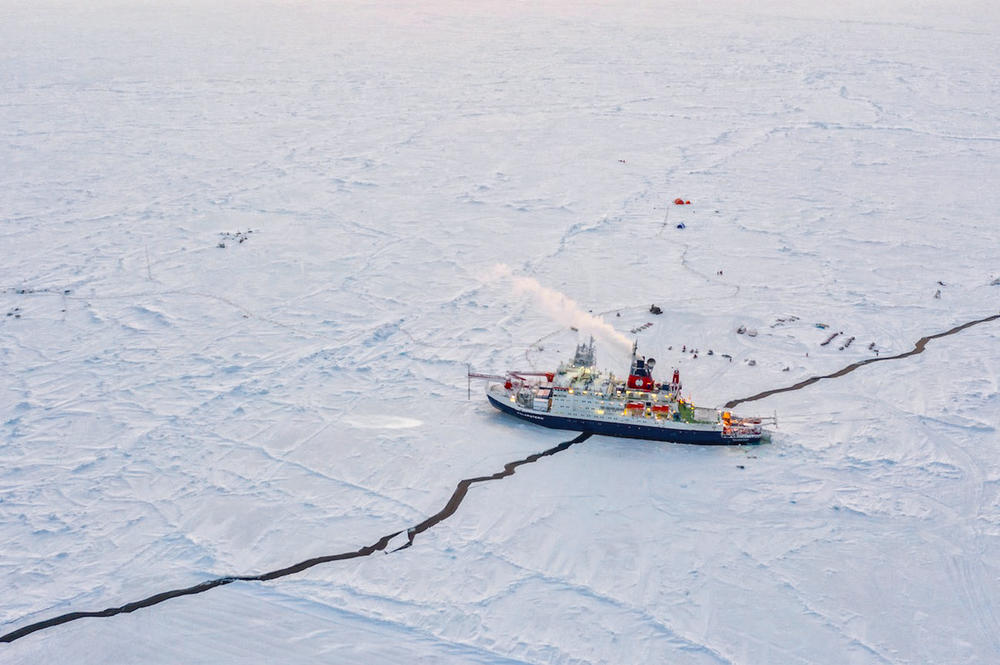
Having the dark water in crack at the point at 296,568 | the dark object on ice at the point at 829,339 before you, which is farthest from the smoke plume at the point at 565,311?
the dark object on ice at the point at 829,339

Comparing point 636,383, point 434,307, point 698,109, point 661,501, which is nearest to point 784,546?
point 661,501

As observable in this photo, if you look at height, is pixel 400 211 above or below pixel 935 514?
above

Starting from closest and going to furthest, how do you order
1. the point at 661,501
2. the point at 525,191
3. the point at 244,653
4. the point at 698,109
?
the point at 244,653 → the point at 661,501 → the point at 525,191 → the point at 698,109

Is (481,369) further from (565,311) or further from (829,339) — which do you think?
(829,339)

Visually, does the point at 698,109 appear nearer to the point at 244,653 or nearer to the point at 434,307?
the point at 434,307

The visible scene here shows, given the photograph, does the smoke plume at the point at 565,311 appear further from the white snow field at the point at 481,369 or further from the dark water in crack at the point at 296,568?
the dark water in crack at the point at 296,568

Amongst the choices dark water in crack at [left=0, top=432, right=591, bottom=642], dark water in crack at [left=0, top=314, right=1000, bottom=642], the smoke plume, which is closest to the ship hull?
dark water in crack at [left=0, top=314, right=1000, bottom=642]
